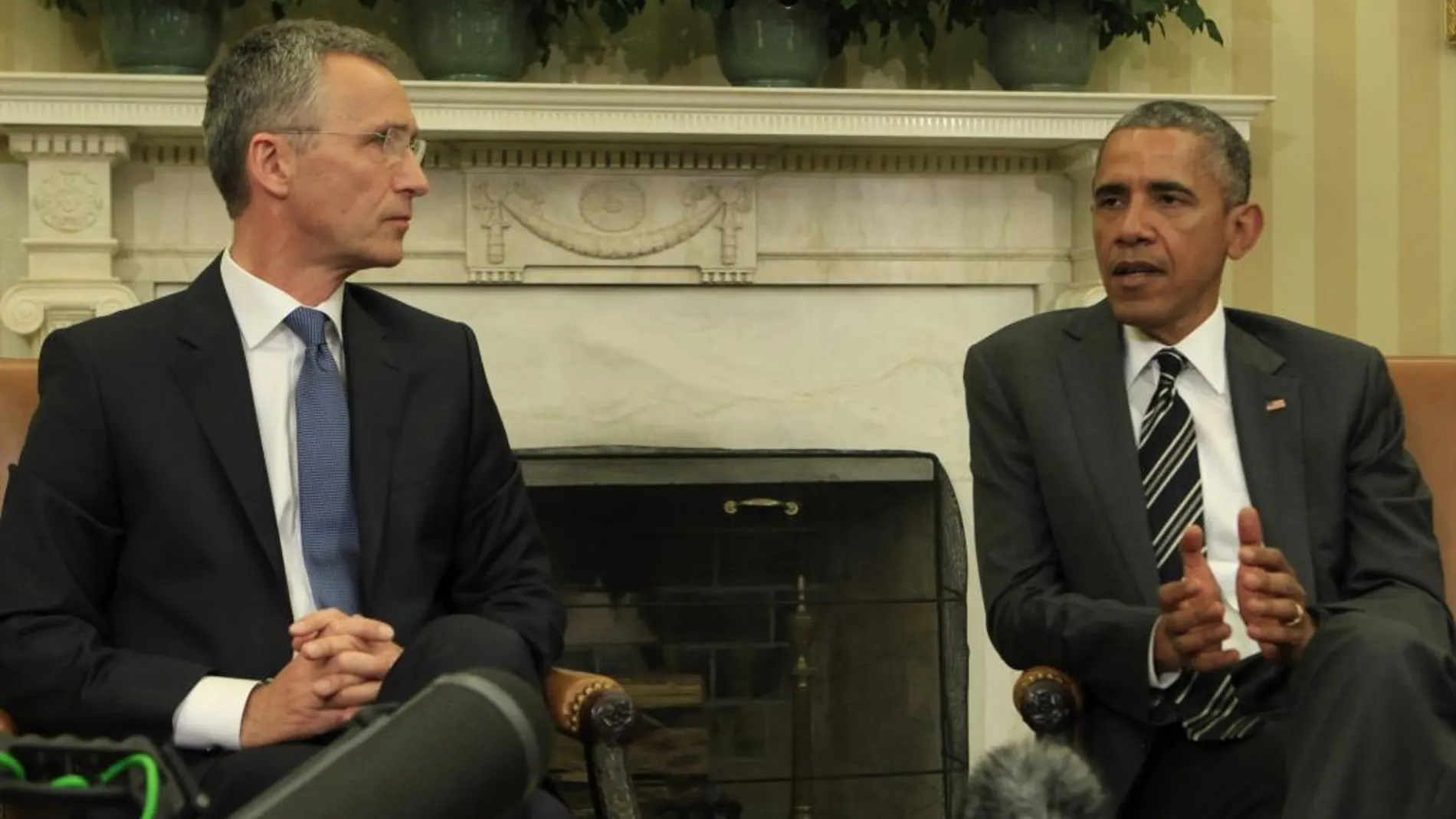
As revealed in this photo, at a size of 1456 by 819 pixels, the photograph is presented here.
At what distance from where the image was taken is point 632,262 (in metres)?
3.32

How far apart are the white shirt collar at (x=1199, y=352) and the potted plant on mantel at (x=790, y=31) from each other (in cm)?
107

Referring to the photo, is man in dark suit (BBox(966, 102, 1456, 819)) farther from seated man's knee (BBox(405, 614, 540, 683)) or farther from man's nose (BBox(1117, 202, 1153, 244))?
seated man's knee (BBox(405, 614, 540, 683))

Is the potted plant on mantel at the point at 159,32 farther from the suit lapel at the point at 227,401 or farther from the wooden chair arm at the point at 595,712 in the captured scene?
the wooden chair arm at the point at 595,712

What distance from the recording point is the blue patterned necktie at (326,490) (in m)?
1.88

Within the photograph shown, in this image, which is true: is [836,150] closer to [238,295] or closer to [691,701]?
[691,701]

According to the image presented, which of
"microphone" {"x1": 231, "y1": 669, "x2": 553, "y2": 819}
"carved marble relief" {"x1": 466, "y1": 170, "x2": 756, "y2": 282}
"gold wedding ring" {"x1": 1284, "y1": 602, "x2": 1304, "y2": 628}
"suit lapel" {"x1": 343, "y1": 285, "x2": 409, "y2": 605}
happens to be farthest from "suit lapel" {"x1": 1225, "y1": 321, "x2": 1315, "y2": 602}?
"microphone" {"x1": 231, "y1": 669, "x2": 553, "y2": 819}

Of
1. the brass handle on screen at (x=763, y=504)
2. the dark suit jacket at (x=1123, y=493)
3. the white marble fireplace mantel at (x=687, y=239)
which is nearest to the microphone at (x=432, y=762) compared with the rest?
the dark suit jacket at (x=1123, y=493)

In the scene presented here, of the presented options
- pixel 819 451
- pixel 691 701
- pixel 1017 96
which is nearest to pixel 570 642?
pixel 691 701

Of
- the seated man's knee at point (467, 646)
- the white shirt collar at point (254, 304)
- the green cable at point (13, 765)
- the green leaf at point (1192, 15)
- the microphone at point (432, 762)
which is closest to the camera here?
the microphone at point (432, 762)

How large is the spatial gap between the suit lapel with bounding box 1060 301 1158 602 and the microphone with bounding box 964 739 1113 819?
64cm

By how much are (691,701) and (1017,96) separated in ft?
4.25

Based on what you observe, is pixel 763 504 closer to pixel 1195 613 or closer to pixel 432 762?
pixel 1195 613

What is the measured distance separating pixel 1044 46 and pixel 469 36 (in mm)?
1045

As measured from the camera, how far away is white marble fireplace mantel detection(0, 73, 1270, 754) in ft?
10.1
